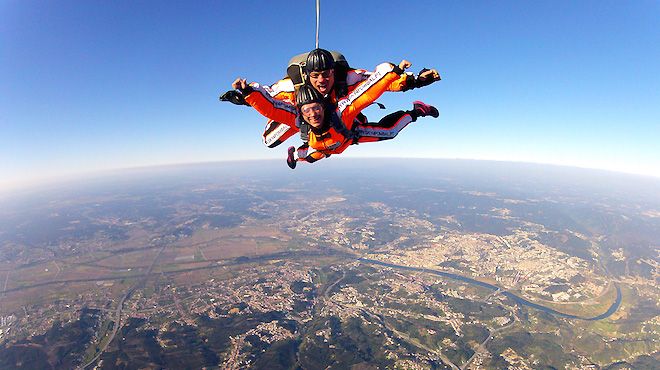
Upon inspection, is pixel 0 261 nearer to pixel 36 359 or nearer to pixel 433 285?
pixel 36 359

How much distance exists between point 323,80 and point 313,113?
1.76 feet

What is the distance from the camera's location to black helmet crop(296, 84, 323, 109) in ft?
15.2

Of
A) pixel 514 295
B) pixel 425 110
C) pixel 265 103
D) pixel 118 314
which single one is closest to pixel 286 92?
pixel 265 103

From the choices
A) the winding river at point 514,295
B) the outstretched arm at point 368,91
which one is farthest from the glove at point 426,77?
the winding river at point 514,295

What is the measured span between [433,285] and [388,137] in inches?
3012

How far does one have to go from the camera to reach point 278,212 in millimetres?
150125

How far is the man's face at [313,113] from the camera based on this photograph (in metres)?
4.70

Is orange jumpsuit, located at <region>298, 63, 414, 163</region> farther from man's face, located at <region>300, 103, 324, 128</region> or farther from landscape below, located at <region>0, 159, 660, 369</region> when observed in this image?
landscape below, located at <region>0, 159, 660, 369</region>

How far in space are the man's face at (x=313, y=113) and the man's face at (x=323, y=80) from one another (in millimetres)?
255

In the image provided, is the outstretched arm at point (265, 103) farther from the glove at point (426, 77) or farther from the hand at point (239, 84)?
the glove at point (426, 77)

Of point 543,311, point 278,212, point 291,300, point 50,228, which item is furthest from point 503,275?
point 50,228

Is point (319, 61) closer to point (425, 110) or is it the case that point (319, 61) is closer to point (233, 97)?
point (233, 97)

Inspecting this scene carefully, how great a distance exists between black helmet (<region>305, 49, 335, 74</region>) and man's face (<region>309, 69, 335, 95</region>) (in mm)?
100

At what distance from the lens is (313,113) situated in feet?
15.7
